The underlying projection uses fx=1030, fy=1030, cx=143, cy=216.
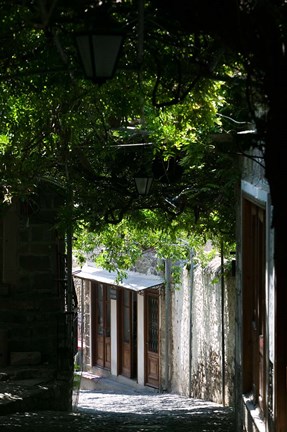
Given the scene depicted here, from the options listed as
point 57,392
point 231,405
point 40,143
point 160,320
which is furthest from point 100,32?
point 160,320

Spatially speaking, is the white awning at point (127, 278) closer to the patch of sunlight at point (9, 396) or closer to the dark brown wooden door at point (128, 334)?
the dark brown wooden door at point (128, 334)

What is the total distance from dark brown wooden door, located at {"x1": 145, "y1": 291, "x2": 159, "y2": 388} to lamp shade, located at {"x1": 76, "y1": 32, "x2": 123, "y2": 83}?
16.7 metres

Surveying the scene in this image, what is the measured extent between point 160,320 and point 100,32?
54.8ft

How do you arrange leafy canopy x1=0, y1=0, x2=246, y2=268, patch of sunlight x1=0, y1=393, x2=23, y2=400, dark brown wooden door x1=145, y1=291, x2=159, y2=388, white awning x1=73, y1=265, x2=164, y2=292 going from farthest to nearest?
dark brown wooden door x1=145, y1=291, x2=159, y2=388, white awning x1=73, y1=265, x2=164, y2=292, patch of sunlight x1=0, y1=393, x2=23, y2=400, leafy canopy x1=0, y1=0, x2=246, y2=268

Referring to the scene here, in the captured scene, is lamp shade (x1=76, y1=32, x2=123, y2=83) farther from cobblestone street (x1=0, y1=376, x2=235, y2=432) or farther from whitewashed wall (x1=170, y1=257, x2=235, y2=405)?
whitewashed wall (x1=170, y1=257, x2=235, y2=405)

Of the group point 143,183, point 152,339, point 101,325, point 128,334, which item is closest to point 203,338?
point 152,339

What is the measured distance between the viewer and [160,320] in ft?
72.7

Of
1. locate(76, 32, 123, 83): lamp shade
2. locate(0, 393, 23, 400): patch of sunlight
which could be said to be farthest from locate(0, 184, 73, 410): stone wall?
locate(76, 32, 123, 83): lamp shade

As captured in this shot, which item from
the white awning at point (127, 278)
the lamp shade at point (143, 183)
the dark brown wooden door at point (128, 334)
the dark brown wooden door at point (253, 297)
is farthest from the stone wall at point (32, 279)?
the dark brown wooden door at point (128, 334)

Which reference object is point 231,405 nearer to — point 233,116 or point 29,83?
point 233,116

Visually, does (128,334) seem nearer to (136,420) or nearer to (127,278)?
(127,278)

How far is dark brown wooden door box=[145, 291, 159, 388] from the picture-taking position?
22.6 metres

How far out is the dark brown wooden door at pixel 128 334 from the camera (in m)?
24.2

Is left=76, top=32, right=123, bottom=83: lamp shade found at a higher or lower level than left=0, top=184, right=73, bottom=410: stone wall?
higher
